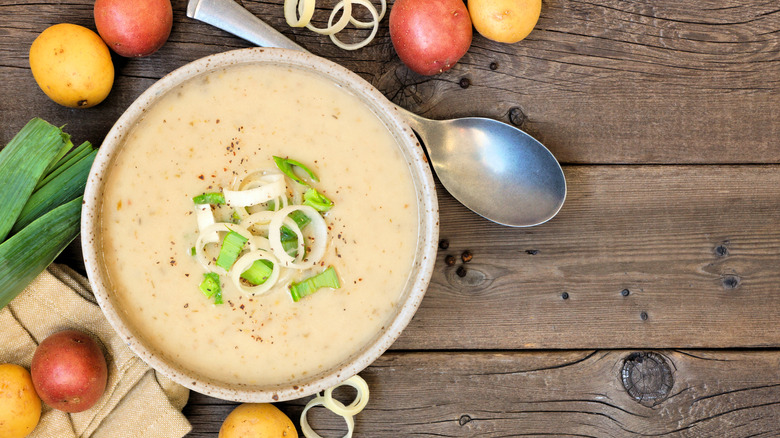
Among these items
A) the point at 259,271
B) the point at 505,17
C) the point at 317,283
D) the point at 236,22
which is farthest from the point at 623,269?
the point at 236,22

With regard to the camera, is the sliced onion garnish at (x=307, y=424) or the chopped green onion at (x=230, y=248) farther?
the sliced onion garnish at (x=307, y=424)

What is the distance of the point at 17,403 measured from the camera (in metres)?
1.35

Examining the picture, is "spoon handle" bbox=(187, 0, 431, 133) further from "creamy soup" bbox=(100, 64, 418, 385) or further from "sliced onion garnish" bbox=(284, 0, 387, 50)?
"creamy soup" bbox=(100, 64, 418, 385)

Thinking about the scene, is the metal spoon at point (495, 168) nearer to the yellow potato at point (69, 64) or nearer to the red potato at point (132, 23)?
the red potato at point (132, 23)

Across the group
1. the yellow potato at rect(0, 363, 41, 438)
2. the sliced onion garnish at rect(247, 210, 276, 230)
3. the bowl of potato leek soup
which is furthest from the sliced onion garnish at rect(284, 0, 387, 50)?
the yellow potato at rect(0, 363, 41, 438)

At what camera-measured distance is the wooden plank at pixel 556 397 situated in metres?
1.57

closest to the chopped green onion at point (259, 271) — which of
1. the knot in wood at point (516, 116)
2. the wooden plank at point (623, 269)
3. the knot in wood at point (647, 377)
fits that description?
the wooden plank at point (623, 269)

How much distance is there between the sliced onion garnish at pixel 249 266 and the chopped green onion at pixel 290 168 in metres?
0.17

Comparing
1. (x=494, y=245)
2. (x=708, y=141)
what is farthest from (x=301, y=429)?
(x=708, y=141)

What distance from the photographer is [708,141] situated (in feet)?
5.19

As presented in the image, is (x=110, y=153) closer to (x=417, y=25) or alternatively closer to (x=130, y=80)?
(x=130, y=80)

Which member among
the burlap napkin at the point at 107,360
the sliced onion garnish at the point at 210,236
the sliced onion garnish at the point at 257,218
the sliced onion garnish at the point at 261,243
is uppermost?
the sliced onion garnish at the point at 257,218

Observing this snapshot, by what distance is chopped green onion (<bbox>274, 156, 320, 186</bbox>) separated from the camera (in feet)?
4.03

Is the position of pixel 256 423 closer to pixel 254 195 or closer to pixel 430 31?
pixel 254 195
